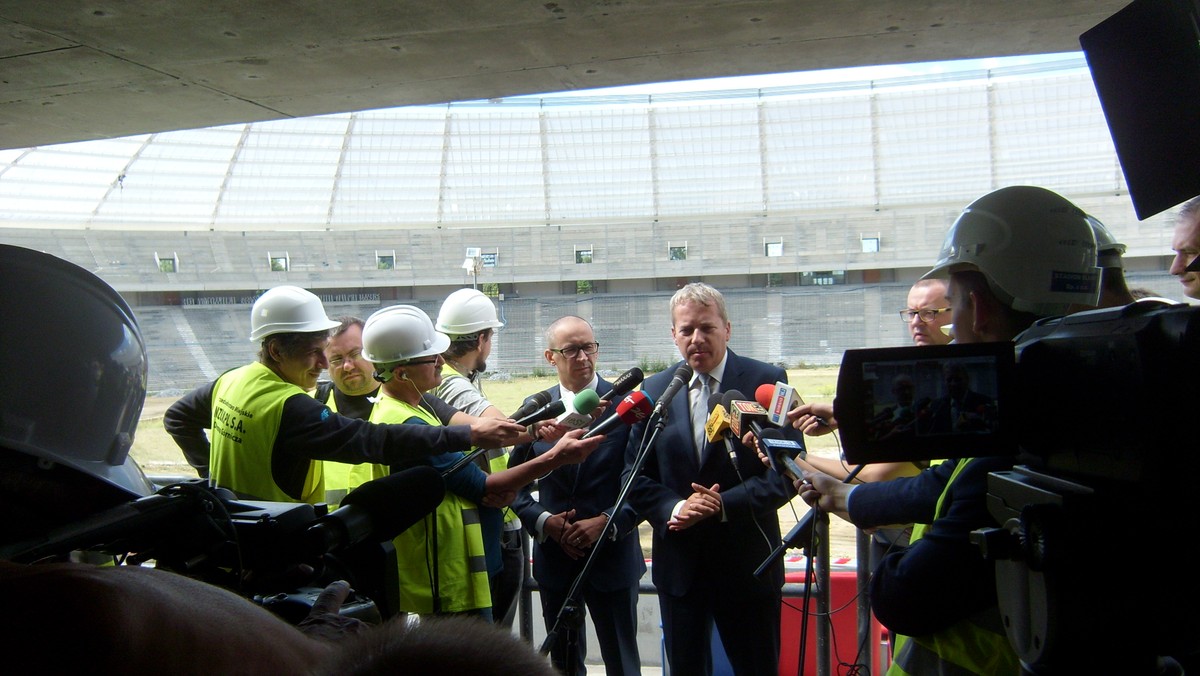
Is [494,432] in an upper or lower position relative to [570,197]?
lower

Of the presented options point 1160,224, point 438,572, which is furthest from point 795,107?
point 438,572

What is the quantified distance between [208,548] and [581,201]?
14892 millimetres

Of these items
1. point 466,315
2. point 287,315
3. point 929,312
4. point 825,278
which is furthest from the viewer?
point 825,278

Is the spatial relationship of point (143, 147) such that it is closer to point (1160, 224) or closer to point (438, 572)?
point (438, 572)

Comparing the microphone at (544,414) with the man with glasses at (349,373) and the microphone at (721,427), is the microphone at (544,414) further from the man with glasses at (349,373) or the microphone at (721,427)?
the man with glasses at (349,373)

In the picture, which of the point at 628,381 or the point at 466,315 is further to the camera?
the point at 466,315

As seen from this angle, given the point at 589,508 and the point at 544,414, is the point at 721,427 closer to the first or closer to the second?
the point at 544,414

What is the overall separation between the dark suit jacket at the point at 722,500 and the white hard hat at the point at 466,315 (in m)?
0.92

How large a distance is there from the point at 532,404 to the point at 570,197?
13611mm

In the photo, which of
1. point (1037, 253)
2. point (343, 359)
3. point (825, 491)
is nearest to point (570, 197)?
point (343, 359)

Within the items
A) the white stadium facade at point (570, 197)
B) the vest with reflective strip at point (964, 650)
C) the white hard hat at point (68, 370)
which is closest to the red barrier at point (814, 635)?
the vest with reflective strip at point (964, 650)

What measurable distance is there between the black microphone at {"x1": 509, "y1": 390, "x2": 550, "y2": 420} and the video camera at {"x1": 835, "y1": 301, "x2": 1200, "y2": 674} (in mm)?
1770

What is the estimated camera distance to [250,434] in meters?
2.47

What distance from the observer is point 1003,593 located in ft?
3.32
